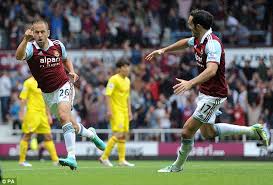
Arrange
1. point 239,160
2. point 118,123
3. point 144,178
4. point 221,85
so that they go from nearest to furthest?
point 144,178, point 221,85, point 118,123, point 239,160

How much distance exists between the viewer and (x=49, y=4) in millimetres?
29094

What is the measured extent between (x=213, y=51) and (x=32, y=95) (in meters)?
7.66

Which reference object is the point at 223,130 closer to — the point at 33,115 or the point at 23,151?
the point at 33,115

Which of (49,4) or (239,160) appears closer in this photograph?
(239,160)

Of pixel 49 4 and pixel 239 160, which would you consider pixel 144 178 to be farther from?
pixel 49 4

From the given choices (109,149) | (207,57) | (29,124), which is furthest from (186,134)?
(29,124)

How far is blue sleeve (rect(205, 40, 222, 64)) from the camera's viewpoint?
12258 millimetres

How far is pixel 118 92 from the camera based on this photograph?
1898cm

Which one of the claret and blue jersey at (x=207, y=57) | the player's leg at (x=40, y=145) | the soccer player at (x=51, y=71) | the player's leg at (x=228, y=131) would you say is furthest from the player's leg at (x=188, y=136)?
the player's leg at (x=40, y=145)

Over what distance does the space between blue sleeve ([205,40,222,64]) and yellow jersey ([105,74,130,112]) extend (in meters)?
6.59

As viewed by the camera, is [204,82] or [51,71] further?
[51,71]

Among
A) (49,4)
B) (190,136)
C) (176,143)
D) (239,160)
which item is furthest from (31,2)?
(190,136)

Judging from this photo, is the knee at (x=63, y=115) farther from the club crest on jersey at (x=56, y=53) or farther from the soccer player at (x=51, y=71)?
the club crest on jersey at (x=56, y=53)

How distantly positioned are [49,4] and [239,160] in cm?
1020
